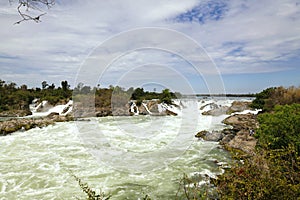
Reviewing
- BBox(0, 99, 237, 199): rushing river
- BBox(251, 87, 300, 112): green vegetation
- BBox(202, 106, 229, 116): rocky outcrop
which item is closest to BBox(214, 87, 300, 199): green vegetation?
BBox(0, 99, 237, 199): rushing river

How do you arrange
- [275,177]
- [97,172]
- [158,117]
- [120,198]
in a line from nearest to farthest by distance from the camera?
[275,177] < [120,198] < [97,172] < [158,117]

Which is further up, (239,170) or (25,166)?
(239,170)

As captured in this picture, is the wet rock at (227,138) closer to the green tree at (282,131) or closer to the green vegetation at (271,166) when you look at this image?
the green vegetation at (271,166)

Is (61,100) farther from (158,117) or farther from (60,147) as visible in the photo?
(60,147)

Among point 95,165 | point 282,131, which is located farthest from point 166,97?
point 282,131

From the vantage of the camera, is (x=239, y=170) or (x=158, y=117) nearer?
(x=239, y=170)

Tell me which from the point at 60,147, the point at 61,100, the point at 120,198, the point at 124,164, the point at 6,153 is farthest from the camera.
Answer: the point at 61,100

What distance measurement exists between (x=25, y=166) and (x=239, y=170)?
6.81 metres

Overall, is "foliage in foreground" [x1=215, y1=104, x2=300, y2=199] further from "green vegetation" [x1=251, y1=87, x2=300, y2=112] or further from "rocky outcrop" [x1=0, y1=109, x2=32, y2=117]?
"rocky outcrop" [x1=0, y1=109, x2=32, y2=117]

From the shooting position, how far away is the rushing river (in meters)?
5.77

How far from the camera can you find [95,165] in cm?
770

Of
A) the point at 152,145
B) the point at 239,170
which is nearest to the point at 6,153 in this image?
the point at 152,145

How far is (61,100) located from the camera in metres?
24.6

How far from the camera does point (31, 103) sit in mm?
25516
